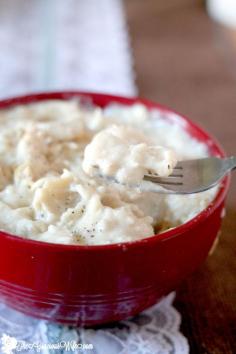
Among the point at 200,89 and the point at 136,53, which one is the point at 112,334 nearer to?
the point at 200,89

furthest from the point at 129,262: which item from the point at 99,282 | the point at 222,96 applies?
the point at 222,96

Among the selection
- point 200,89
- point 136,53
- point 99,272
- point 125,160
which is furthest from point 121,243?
point 136,53

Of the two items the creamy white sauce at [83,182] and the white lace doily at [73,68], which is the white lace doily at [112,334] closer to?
the white lace doily at [73,68]

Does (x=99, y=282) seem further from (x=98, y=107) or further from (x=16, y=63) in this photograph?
(x=16, y=63)

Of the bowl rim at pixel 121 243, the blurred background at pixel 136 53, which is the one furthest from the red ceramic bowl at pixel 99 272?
the blurred background at pixel 136 53

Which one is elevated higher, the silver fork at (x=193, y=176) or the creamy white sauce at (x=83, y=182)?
the silver fork at (x=193, y=176)

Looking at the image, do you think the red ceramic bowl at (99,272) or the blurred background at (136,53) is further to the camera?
the blurred background at (136,53)
